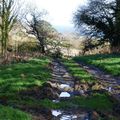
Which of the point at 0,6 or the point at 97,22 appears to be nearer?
the point at 0,6

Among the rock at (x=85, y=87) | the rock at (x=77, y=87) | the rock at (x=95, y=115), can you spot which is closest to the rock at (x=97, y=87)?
the rock at (x=85, y=87)

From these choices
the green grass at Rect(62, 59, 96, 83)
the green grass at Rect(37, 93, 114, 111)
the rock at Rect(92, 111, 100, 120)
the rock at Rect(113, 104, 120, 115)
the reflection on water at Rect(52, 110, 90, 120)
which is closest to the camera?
the rock at Rect(92, 111, 100, 120)

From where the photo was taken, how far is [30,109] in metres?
11.8

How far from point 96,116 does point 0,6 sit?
33910 millimetres

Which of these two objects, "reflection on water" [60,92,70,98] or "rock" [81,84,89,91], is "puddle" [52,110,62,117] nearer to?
"reflection on water" [60,92,70,98]

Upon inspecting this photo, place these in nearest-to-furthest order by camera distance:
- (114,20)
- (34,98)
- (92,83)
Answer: (34,98), (92,83), (114,20)

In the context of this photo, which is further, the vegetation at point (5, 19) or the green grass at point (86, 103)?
the vegetation at point (5, 19)

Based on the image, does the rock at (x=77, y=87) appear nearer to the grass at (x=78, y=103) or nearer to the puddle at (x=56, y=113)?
the grass at (x=78, y=103)

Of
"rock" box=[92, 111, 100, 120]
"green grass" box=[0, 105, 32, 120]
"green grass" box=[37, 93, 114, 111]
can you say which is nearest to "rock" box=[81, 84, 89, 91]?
"green grass" box=[37, 93, 114, 111]

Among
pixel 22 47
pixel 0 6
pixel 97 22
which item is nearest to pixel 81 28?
pixel 97 22

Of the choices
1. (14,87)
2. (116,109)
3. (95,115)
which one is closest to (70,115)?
(95,115)

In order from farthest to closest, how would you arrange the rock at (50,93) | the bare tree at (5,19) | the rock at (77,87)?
the bare tree at (5,19) → the rock at (77,87) → the rock at (50,93)

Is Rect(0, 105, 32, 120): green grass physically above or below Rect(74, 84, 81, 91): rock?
below

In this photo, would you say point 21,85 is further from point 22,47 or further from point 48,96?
Result: point 22,47
